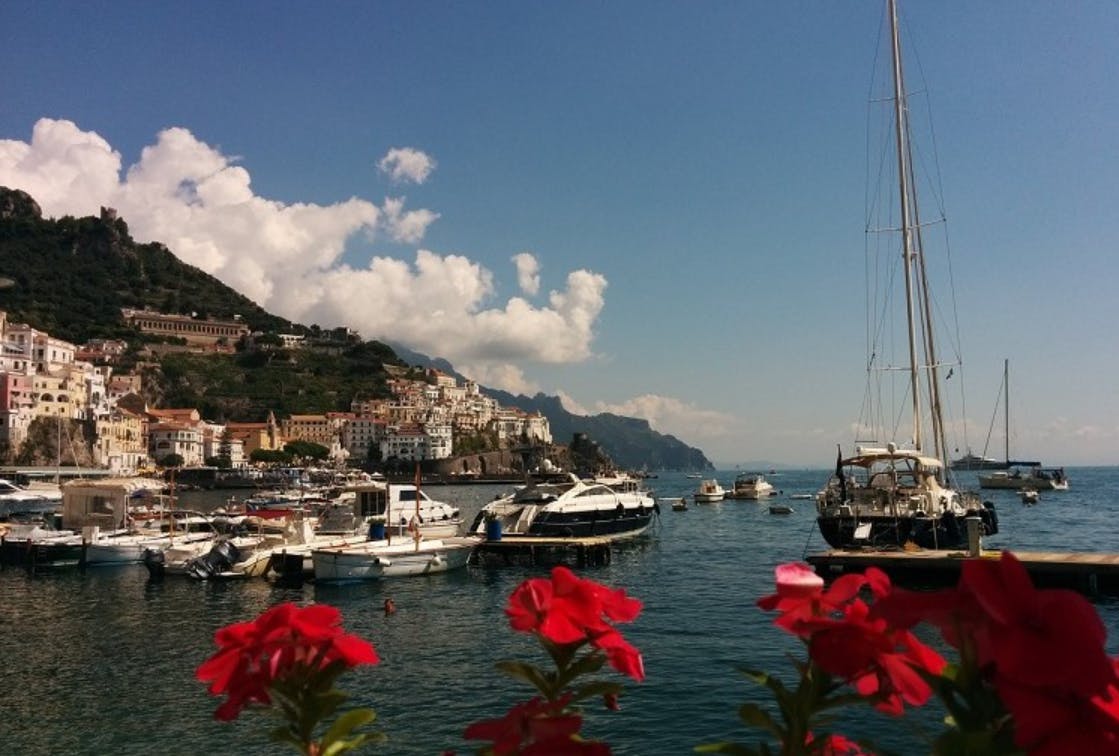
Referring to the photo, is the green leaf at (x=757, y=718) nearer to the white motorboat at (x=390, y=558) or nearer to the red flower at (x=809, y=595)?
the red flower at (x=809, y=595)

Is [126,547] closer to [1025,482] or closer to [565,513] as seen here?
[565,513]

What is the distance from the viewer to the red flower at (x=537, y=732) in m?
1.38

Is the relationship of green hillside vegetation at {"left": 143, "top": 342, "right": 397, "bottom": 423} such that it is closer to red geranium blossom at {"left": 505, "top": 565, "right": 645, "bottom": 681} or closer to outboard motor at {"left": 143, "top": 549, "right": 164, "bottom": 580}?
outboard motor at {"left": 143, "top": 549, "right": 164, "bottom": 580}

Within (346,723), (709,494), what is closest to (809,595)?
(346,723)

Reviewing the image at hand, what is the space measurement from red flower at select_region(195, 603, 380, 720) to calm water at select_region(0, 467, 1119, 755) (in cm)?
836

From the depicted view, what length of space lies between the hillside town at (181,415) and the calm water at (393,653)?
3276 inches

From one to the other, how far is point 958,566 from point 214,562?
24212 millimetres

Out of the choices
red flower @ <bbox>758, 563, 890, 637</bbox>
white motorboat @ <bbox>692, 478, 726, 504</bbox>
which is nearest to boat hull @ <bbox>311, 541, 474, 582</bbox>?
red flower @ <bbox>758, 563, 890, 637</bbox>

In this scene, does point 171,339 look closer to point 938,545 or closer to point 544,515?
point 544,515

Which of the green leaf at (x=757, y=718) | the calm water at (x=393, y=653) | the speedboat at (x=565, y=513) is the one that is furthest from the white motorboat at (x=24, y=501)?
the green leaf at (x=757, y=718)

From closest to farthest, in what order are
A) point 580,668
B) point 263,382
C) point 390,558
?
point 580,668, point 390,558, point 263,382

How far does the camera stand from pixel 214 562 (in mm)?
28938

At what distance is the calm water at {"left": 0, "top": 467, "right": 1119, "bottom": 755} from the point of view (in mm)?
12734

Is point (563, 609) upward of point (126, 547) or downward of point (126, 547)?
upward
